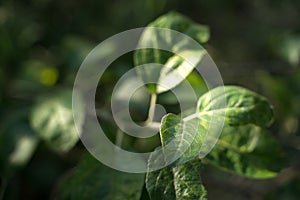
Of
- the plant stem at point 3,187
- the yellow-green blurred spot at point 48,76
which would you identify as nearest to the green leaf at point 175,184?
the plant stem at point 3,187

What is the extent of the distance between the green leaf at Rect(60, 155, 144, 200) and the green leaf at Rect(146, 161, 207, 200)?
0.45 feet

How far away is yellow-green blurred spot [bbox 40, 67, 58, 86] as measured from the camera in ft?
4.83

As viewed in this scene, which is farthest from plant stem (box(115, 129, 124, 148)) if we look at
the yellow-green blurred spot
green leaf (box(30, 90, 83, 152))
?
the yellow-green blurred spot

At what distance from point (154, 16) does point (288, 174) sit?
0.56 meters

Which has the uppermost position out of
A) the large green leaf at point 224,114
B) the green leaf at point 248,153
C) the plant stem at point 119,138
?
the large green leaf at point 224,114

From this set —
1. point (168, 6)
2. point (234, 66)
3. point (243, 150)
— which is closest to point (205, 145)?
point (243, 150)

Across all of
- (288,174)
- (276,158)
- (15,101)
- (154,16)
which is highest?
(276,158)

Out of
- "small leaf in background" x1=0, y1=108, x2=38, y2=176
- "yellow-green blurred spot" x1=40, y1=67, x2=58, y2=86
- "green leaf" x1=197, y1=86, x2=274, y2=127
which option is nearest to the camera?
"green leaf" x1=197, y1=86, x2=274, y2=127

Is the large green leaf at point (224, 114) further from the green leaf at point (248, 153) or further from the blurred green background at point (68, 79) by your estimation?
the blurred green background at point (68, 79)

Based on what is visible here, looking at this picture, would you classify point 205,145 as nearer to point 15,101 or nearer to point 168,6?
point 15,101

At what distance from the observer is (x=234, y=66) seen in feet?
5.78

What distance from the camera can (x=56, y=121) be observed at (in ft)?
3.65

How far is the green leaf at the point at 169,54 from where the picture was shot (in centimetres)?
91

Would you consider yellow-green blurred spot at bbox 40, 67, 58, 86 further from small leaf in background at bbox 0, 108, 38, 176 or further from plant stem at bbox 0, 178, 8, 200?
plant stem at bbox 0, 178, 8, 200
